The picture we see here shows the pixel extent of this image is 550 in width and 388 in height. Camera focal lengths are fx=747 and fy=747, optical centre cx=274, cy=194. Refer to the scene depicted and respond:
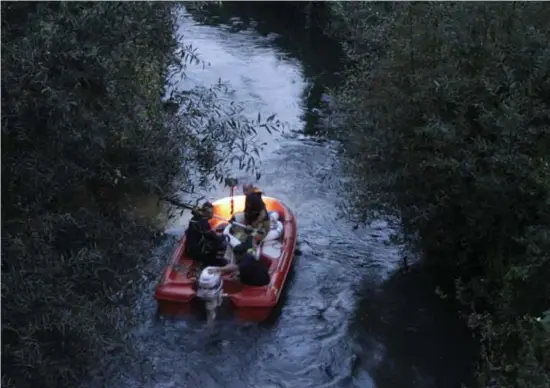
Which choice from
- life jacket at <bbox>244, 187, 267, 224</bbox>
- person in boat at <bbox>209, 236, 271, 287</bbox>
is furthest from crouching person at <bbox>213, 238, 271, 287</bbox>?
life jacket at <bbox>244, 187, 267, 224</bbox>

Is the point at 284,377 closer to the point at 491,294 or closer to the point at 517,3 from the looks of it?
the point at 491,294

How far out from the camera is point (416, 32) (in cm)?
979

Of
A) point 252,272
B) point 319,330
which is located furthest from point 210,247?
point 319,330

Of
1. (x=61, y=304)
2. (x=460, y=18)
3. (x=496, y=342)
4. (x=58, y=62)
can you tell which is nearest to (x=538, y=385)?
(x=496, y=342)

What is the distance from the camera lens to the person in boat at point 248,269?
33.7 ft

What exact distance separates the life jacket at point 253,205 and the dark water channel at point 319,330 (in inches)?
43.0

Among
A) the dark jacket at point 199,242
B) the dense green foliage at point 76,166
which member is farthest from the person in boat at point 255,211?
the dense green foliage at point 76,166

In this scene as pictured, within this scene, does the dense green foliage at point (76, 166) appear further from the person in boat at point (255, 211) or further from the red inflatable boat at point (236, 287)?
the person in boat at point (255, 211)

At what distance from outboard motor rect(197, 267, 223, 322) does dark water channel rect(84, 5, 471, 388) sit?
0.86ft

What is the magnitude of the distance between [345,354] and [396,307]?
4.57 ft

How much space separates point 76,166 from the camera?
19.2ft

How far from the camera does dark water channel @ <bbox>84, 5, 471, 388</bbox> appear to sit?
31.0 ft

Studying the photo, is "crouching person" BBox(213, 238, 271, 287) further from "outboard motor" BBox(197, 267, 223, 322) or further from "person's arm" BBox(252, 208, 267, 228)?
"person's arm" BBox(252, 208, 267, 228)

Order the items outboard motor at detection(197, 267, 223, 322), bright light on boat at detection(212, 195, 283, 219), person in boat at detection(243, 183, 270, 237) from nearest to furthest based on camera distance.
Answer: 1. outboard motor at detection(197, 267, 223, 322)
2. person in boat at detection(243, 183, 270, 237)
3. bright light on boat at detection(212, 195, 283, 219)
